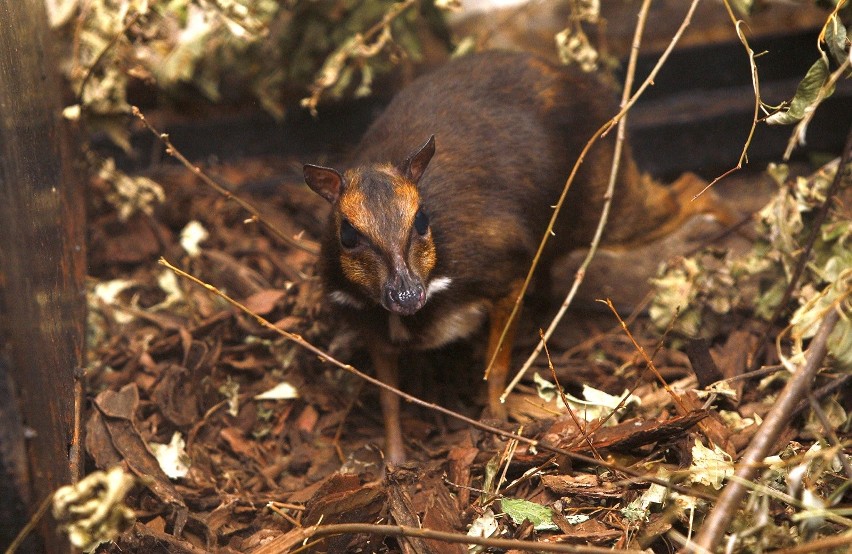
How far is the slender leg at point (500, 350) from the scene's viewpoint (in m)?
5.72

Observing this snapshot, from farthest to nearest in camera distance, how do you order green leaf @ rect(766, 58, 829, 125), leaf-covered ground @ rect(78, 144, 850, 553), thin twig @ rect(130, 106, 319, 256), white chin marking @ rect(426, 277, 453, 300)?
1. thin twig @ rect(130, 106, 319, 256)
2. white chin marking @ rect(426, 277, 453, 300)
3. green leaf @ rect(766, 58, 829, 125)
4. leaf-covered ground @ rect(78, 144, 850, 553)

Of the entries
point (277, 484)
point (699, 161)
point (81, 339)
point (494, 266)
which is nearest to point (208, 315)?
point (81, 339)

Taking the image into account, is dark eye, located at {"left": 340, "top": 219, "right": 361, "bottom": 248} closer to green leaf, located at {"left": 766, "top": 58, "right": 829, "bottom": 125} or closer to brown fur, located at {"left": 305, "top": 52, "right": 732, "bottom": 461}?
brown fur, located at {"left": 305, "top": 52, "right": 732, "bottom": 461}

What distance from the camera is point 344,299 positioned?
5.46 metres

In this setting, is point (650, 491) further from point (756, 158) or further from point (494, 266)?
point (756, 158)

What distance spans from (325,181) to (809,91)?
250 centimetres

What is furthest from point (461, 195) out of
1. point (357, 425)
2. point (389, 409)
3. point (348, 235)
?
point (357, 425)

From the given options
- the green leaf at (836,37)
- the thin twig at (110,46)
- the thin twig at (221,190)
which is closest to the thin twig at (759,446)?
the green leaf at (836,37)

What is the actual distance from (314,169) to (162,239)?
8.75 ft

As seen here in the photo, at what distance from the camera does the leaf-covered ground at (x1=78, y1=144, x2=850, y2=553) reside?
4457mm

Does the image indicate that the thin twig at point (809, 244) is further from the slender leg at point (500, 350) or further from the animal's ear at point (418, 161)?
the animal's ear at point (418, 161)

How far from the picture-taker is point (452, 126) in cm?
579

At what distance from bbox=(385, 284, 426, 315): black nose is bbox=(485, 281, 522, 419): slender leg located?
1.05 meters

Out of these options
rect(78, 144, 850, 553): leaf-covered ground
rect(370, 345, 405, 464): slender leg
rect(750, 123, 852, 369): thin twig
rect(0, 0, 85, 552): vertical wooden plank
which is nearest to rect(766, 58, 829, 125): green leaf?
rect(750, 123, 852, 369): thin twig
